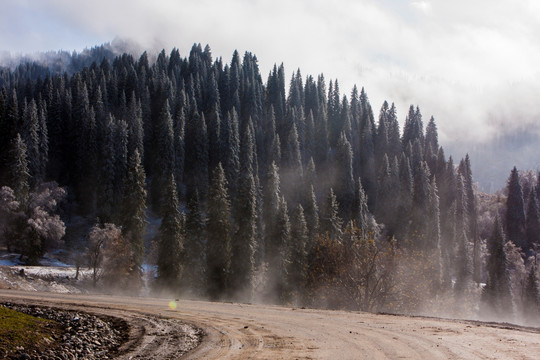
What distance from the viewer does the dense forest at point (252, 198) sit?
5609 centimetres

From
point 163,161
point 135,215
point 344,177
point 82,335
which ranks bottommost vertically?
point 82,335

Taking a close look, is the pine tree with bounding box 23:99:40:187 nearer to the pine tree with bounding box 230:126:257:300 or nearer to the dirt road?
the pine tree with bounding box 230:126:257:300

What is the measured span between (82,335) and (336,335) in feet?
28.5

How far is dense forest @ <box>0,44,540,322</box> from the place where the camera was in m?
56.1

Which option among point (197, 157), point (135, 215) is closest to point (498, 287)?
point (135, 215)

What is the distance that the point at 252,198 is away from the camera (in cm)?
6094

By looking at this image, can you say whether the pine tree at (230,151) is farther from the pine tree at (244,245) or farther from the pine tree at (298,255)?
the pine tree at (244,245)

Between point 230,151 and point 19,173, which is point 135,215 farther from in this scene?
point 230,151

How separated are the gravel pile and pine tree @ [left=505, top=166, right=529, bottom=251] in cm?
11629

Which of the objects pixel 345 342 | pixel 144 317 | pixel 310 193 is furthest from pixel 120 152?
pixel 345 342

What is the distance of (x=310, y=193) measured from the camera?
251 ft

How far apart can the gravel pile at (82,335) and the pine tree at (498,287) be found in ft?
243

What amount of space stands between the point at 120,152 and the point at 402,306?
219ft

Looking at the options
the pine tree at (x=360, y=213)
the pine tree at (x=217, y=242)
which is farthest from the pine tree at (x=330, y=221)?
the pine tree at (x=360, y=213)
